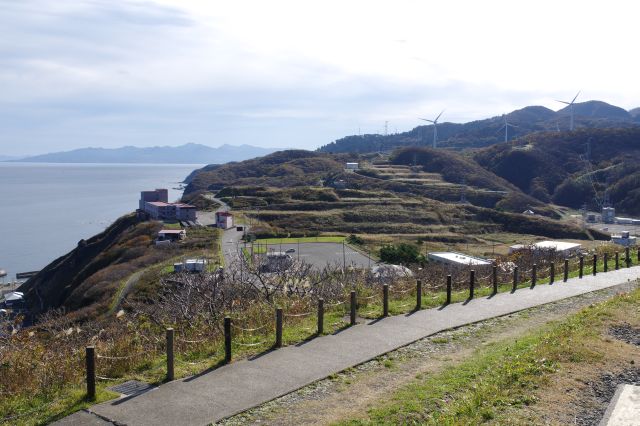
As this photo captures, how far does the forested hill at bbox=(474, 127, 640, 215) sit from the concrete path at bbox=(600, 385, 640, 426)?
109231mm

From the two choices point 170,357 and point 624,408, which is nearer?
point 624,408

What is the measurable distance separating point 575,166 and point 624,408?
5435 inches

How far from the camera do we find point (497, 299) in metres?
14.2

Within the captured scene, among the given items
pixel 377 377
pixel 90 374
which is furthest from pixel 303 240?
pixel 90 374

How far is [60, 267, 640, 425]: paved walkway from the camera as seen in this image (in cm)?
690

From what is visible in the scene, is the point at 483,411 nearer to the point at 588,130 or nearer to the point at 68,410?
the point at 68,410

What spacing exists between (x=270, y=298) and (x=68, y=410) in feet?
23.4

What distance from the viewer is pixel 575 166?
5212 inches

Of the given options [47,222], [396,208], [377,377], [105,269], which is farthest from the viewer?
[47,222]

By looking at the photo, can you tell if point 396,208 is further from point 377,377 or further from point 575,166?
point 575,166

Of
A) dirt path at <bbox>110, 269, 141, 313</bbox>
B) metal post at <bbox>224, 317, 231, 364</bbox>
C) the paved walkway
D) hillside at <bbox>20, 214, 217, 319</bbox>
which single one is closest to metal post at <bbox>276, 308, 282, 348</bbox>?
the paved walkway

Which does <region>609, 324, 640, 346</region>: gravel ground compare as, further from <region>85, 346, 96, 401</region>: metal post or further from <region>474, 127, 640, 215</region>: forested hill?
<region>474, 127, 640, 215</region>: forested hill

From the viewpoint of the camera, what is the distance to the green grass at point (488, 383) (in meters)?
6.44

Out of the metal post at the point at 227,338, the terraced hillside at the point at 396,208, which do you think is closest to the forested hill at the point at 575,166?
the terraced hillside at the point at 396,208
